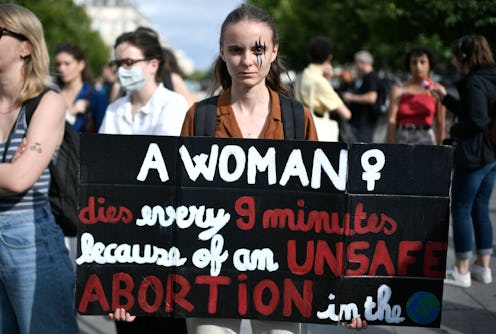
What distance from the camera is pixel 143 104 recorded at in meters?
3.96

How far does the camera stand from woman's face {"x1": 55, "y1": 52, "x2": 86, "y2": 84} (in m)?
6.07

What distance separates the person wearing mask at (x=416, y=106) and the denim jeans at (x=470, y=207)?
72cm

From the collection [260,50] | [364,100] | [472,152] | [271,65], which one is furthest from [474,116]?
[364,100]

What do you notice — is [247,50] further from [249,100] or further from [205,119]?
[205,119]

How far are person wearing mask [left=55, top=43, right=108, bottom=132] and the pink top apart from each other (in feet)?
8.93

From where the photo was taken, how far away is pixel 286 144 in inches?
101

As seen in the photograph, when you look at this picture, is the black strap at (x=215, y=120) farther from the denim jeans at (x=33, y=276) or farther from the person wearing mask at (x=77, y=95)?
the person wearing mask at (x=77, y=95)

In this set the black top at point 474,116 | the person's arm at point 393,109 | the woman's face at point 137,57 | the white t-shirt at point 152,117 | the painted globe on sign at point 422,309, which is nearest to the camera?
the painted globe on sign at point 422,309

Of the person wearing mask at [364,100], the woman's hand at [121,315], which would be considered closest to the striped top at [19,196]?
the woman's hand at [121,315]

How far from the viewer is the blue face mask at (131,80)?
13.0 ft

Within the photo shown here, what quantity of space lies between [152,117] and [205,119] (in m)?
1.15

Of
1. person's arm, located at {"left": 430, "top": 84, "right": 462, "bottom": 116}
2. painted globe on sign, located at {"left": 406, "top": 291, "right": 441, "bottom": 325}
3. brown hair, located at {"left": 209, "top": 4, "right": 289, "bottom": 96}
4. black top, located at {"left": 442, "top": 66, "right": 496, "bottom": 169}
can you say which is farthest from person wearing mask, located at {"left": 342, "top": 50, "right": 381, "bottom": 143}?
painted globe on sign, located at {"left": 406, "top": 291, "right": 441, "bottom": 325}

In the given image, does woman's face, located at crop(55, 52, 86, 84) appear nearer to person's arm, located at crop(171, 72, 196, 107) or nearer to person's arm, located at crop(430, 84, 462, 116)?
person's arm, located at crop(171, 72, 196, 107)

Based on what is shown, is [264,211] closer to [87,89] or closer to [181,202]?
[181,202]
